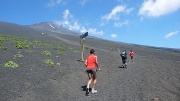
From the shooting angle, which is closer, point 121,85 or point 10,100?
point 10,100

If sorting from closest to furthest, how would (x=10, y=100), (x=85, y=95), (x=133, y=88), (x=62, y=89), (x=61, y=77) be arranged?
1. (x=10, y=100)
2. (x=85, y=95)
3. (x=62, y=89)
4. (x=133, y=88)
5. (x=61, y=77)

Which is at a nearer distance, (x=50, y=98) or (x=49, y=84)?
(x=50, y=98)

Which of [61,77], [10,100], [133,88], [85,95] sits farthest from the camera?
[61,77]

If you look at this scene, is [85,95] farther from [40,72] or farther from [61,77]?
[40,72]

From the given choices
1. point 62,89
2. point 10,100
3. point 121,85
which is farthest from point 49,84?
point 121,85

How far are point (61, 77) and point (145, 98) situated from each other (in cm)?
500

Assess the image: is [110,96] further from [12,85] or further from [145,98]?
[12,85]

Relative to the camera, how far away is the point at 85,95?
32.0 feet

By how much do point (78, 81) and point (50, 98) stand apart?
373cm

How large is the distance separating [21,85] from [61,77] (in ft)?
9.64

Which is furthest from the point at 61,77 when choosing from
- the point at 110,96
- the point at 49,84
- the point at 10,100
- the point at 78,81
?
the point at 10,100

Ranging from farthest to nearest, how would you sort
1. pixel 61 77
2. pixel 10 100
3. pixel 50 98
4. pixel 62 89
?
pixel 61 77, pixel 62 89, pixel 50 98, pixel 10 100

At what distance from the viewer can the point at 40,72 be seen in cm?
1301

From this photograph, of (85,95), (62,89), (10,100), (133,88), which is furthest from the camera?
(133,88)
